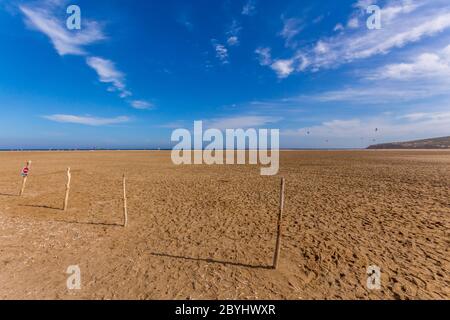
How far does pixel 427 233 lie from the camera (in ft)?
27.5

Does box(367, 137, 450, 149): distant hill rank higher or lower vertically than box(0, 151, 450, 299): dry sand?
higher

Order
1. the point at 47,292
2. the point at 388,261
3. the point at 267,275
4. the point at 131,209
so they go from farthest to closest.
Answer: the point at 131,209 < the point at 388,261 < the point at 267,275 < the point at 47,292

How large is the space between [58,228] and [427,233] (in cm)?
1419

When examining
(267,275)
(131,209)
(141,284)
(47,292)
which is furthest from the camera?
(131,209)

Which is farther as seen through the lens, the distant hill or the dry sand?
the distant hill

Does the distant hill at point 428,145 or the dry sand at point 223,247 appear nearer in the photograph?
the dry sand at point 223,247

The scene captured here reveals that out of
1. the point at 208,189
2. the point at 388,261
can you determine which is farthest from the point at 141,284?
the point at 208,189

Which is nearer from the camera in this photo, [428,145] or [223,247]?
[223,247]

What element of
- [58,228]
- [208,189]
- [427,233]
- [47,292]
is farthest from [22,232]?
[427,233]

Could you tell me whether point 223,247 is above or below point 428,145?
below

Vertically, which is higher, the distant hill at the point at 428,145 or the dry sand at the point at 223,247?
the distant hill at the point at 428,145

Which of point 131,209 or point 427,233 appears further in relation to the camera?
point 131,209
